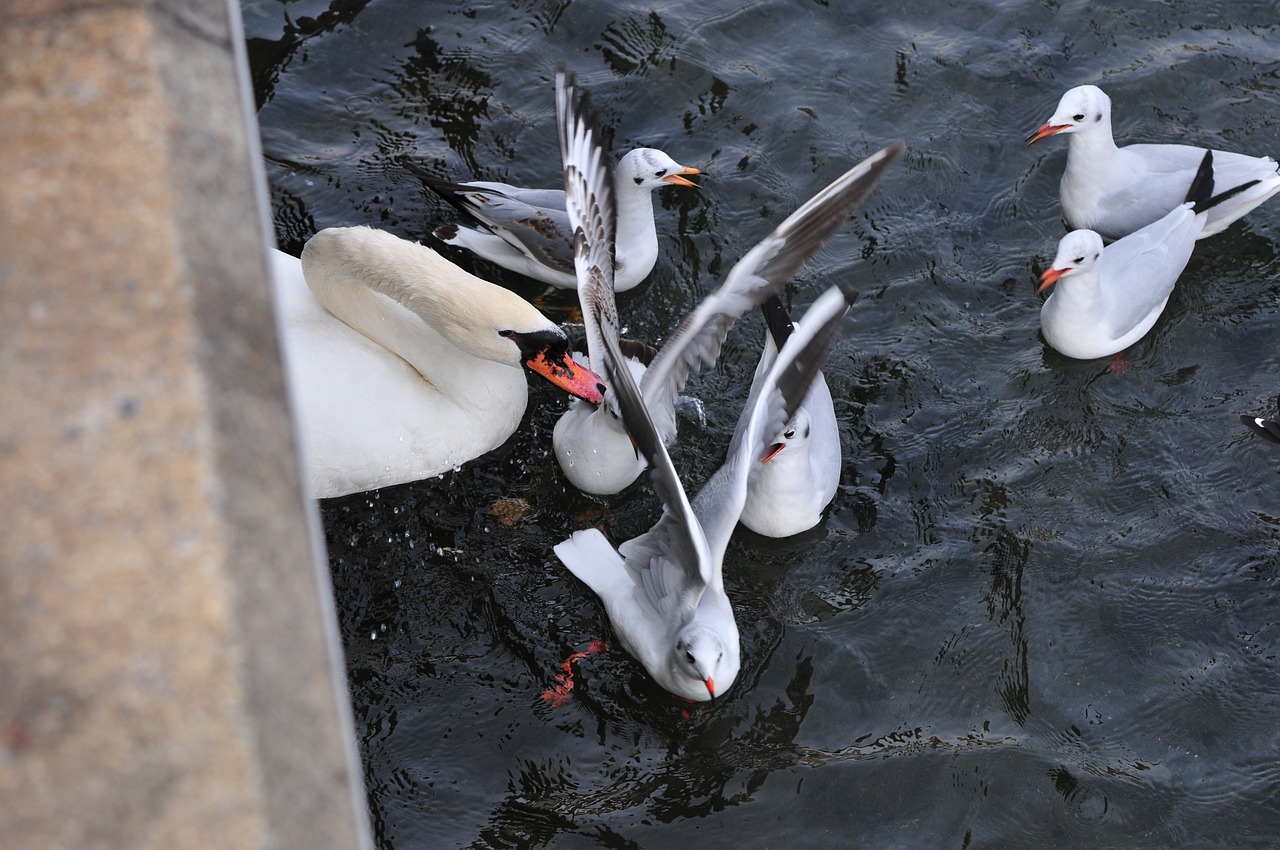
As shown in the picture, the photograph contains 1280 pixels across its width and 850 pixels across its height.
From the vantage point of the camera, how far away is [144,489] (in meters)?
1.12

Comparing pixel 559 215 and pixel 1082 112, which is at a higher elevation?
pixel 1082 112

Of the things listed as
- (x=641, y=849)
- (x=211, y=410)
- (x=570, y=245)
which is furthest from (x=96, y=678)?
(x=570, y=245)

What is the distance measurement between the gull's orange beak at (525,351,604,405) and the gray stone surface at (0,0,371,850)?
10.5ft

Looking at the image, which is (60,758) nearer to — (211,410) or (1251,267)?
(211,410)

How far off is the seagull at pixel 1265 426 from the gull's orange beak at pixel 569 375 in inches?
117

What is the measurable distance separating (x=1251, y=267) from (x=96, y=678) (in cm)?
649

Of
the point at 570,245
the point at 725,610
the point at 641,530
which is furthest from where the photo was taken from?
the point at 570,245

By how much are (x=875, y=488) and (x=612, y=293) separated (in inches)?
59.4

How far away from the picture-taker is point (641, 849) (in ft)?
13.2

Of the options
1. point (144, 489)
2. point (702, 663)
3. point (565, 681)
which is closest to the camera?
point (144, 489)

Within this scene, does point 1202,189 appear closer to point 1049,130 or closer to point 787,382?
point 1049,130

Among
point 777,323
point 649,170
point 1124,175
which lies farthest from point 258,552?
point 1124,175

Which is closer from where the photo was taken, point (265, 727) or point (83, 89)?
point (265, 727)

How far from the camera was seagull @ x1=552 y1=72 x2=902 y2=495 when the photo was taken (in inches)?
167
